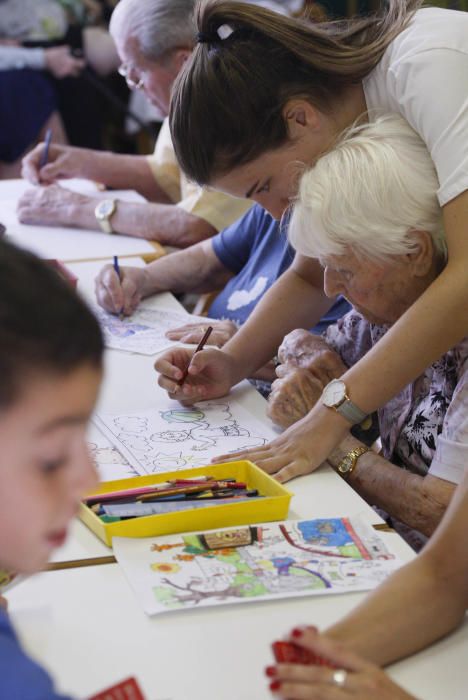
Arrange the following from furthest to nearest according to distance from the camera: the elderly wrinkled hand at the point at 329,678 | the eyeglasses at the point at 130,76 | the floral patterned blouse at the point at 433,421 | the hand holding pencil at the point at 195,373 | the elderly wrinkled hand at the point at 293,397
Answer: the eyeglasses at the point at 130,76, the hand holding pencil at the point at 195,373, the elderly wrinkled hand at the point at 293,397, the floral patterned blouse at the point at 433,421, the elderly wrinkled hand at the point at 329,678

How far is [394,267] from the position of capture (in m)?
1.76

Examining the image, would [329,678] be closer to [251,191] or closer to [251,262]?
[251,191]

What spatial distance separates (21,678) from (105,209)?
8.01 ft

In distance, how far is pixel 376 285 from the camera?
178 centimetres

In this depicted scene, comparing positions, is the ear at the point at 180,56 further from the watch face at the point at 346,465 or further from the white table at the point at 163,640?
the white table at the point at 163,640

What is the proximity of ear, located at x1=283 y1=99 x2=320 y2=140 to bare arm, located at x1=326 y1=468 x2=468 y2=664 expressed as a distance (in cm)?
86

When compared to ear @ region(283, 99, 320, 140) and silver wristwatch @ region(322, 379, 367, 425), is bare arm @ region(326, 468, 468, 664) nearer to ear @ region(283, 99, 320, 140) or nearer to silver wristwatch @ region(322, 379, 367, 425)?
silver wristwatch @ region(322, 379, 367, 425)

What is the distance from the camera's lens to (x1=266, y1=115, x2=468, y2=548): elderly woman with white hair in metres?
1.68

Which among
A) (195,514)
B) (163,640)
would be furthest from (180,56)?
(163,640)

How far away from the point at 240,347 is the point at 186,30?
47.5 inches

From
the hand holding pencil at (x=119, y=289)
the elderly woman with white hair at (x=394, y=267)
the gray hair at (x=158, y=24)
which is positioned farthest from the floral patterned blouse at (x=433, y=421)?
the gray hair at (x=158, y=24)

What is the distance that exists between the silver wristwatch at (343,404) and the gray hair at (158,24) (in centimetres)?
155

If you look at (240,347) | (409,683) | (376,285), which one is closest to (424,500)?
(376,285)

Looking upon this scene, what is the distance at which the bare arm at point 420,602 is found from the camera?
3.92 feet
